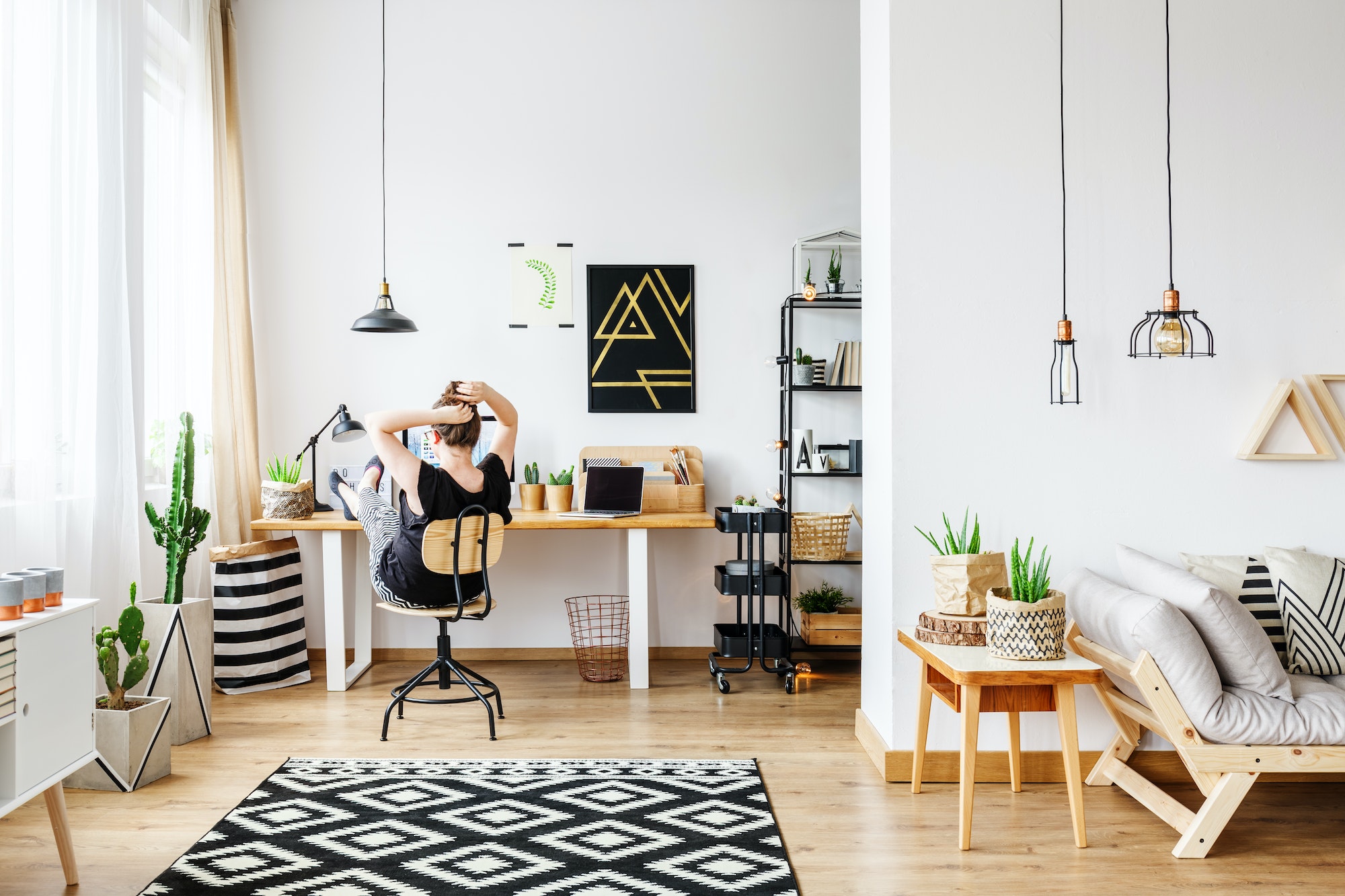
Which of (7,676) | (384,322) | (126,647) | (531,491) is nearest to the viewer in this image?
(7,676)

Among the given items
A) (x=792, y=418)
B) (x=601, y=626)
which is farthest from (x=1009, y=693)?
(x=601, y=626)

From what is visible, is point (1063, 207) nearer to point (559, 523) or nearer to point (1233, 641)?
point (1233, 641)

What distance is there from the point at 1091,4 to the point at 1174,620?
2.00 metres

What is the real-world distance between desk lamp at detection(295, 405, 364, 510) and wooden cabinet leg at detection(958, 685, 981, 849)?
2.97 metres

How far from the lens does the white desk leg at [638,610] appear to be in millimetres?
4086

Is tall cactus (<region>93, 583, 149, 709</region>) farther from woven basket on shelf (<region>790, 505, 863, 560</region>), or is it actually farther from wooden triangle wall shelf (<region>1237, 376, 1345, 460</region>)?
wooden triangle wall shelf (<region>1237, 376, 1345, 460</region>)

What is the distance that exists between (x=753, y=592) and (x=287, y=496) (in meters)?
2.17

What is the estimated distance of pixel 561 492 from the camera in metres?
4.36

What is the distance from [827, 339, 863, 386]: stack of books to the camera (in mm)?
4391

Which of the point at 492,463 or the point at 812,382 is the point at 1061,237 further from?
the point at 492,463

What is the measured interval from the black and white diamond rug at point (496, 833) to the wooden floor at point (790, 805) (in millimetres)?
95

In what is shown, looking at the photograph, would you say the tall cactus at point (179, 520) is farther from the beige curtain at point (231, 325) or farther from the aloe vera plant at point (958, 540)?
the aloe vera plant at point (958, 540)

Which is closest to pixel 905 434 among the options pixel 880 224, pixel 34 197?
pixel 880 224

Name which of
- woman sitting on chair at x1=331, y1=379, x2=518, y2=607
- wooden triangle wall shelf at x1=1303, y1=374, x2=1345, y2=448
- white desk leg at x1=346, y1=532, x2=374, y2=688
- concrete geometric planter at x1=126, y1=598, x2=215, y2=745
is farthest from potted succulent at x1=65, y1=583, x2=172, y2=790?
wooden triangle wall shelf at x1=1303, y1=374, x2=1345, y2=448
